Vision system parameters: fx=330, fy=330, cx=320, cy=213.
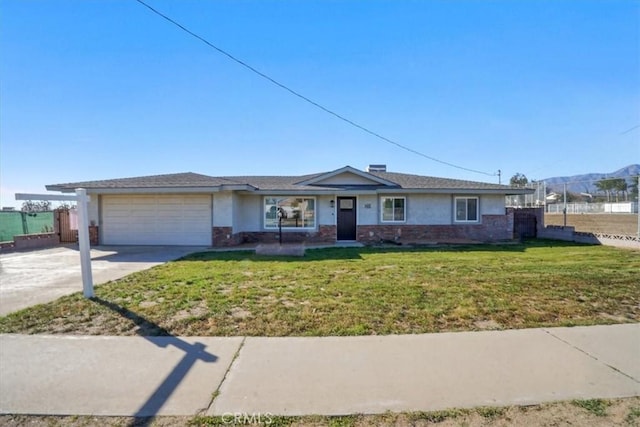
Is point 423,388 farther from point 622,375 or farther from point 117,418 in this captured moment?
point 117,418

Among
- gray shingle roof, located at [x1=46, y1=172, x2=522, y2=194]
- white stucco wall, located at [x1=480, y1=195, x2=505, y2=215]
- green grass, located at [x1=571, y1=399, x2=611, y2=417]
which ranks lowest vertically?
green grass, located at [x1=571, y1=399, x2=611, y2=417]

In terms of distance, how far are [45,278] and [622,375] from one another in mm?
10602

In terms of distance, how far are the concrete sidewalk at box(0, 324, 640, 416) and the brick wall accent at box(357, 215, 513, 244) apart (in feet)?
37.3

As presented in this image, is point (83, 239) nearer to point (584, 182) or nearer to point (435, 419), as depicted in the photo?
point (435, 419)

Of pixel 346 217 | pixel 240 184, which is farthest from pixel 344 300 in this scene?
pixel 346 217

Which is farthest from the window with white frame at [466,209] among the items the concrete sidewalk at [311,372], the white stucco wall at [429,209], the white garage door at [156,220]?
the concrete sidewalk at [311,372]

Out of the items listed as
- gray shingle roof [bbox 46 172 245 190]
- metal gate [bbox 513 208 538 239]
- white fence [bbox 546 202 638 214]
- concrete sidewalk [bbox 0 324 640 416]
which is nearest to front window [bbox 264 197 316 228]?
gray shingle roof [bbox 46 172 245 190]

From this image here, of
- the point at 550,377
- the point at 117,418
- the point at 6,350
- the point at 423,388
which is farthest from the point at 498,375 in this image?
the point at 6,350

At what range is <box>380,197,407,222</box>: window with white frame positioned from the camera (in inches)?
628

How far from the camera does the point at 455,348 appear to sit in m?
3.84

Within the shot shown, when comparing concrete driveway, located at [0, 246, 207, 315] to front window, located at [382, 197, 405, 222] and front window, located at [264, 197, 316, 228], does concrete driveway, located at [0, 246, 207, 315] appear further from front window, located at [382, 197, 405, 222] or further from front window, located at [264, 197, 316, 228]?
front window, located at [382, 197, 405, 222]

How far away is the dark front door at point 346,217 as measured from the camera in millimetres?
15984

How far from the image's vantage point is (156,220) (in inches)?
575

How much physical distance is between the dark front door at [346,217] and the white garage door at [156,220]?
6002 millimetres
